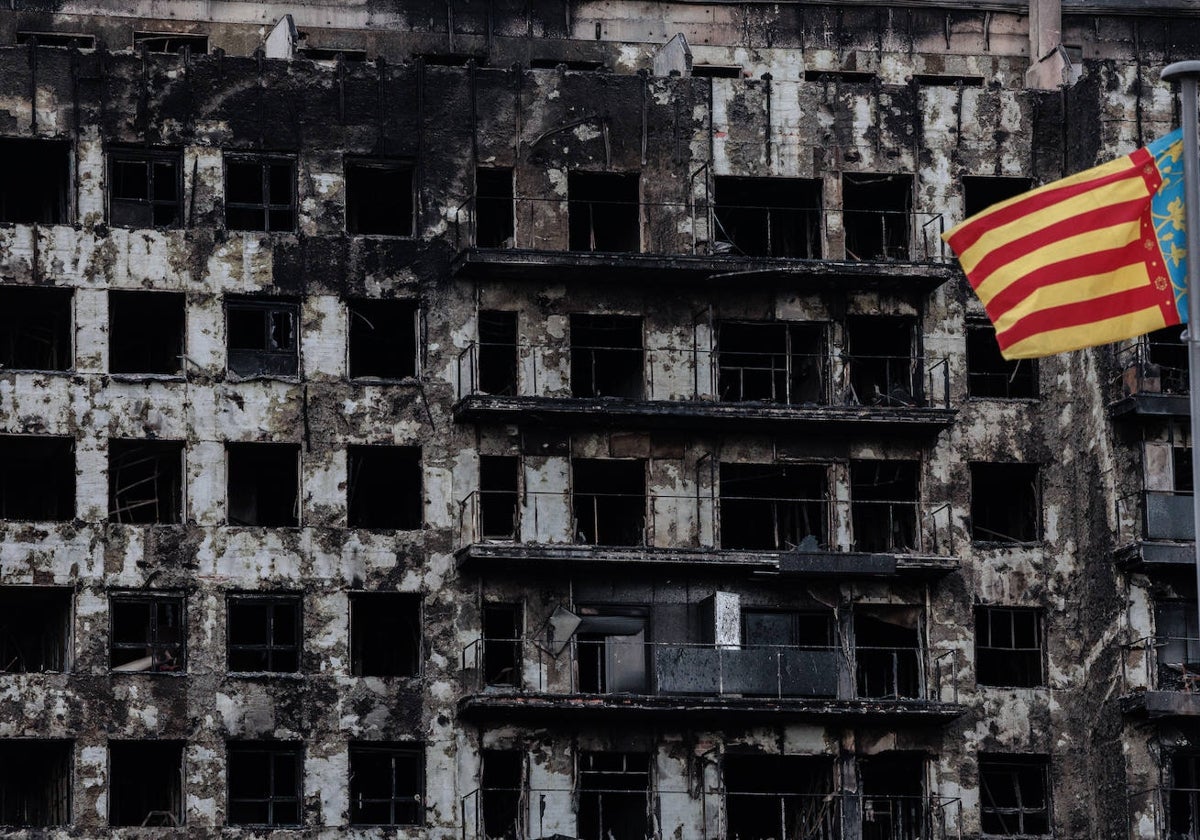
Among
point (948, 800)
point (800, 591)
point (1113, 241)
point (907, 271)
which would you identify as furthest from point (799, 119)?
point (1113, 241)

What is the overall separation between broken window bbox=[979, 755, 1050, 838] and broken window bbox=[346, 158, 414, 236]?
1825 centimetres

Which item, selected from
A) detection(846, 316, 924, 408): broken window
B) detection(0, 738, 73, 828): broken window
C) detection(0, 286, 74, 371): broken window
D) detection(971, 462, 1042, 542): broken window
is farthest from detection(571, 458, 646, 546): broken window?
detection(0, 738, 73, 828): broken window

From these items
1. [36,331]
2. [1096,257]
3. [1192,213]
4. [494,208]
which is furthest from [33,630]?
[1192,213]

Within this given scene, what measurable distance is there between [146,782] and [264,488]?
7.20 meters

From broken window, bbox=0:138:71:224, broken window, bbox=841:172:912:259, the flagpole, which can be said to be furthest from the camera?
broken window, bbox=841:172:912:259

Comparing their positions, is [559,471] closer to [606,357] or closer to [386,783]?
[606,357]

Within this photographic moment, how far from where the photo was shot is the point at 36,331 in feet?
236

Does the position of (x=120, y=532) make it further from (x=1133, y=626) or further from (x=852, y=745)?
(x=1133, y=626)

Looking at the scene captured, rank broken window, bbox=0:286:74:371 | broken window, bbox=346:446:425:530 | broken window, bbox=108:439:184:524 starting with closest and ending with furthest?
broken window, bbox=108:439:184:524 → broken window, bbox=0:286:74:371 → broken window, bbox=346:446:425:530

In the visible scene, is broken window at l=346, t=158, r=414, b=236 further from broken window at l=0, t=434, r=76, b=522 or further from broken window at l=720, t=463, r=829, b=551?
broken window at l=720, t=463, r=829, b=551

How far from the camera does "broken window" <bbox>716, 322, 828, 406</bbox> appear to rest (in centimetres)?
7312

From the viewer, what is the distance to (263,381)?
7069 centimetres

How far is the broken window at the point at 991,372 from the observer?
244 ft

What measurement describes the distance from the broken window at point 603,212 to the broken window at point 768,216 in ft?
6.44
